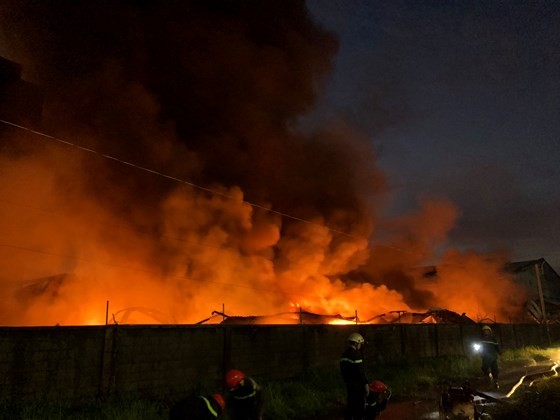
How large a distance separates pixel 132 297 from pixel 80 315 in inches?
97.5

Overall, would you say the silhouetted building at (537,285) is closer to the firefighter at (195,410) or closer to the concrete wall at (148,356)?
the concrete wall at (148,356)

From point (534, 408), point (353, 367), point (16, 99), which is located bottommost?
point (534, 408)

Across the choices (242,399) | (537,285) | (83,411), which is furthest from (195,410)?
(537,285)

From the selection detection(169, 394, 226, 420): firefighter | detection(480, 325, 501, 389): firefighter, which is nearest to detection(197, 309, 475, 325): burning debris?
detection(480, 325, 501, 389): firefighter

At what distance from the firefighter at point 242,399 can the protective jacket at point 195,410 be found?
42.0 inches

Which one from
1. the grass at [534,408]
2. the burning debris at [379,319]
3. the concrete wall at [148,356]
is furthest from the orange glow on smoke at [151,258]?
the grass at [534,408]

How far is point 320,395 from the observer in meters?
10.6

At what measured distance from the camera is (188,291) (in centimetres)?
1933

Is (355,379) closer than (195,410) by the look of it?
No

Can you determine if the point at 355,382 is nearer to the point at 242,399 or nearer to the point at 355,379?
the point at 355,379

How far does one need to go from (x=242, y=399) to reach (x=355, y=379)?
1827 mm

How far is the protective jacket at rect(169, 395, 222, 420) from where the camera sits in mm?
4371

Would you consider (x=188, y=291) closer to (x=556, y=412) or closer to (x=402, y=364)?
(x=402, y=364)

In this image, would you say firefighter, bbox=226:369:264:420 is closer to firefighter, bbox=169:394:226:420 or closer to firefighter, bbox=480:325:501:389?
firefighter, bbox=169:394:226:420
